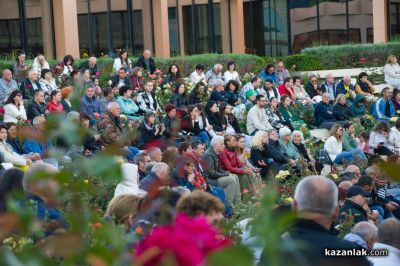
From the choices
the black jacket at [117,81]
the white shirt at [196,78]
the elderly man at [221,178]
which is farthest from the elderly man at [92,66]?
the elderly man at [221,178]

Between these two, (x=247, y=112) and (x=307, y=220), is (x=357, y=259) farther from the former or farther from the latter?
(x=247, y=112)

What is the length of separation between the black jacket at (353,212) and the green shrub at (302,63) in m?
17.1

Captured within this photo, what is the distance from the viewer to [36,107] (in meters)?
15.4

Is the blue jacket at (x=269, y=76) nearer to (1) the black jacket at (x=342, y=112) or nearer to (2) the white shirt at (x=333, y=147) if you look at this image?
(1) the black jacket at (x=342, y=112)

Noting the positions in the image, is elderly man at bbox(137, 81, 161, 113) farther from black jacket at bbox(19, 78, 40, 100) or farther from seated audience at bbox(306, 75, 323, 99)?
seated audience at bbox(306, 75, 323, 99)

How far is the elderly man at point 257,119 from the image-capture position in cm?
1828

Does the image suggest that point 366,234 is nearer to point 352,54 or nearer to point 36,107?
point 36,107

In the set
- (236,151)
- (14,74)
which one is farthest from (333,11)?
(236,151)

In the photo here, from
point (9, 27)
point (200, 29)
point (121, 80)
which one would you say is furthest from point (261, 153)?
point (200, 29)

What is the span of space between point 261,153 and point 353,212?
A: 602cm

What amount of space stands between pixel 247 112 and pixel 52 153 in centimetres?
1769

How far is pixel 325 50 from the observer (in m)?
27.9

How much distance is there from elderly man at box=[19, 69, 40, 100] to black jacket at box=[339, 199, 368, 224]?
847 cm

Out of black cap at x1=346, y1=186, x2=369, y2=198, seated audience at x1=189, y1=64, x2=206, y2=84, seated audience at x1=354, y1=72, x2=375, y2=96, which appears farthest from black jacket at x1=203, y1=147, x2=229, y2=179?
seated audience at x1=354, y1=72, x2=375, y2=96
